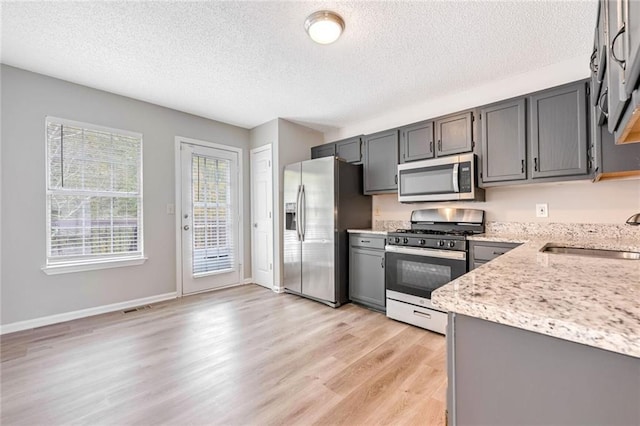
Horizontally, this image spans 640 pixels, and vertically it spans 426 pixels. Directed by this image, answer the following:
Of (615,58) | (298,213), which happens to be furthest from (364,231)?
(615,58)

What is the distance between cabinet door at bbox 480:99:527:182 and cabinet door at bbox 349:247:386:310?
54.4 inches

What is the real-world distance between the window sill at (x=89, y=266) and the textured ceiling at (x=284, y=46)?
1.90 m

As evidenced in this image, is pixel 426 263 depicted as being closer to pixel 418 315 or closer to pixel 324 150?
pixel 418 315

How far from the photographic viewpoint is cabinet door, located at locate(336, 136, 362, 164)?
372cm

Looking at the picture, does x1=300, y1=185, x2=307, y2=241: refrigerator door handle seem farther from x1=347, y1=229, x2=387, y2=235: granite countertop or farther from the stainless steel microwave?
the stainless steel microwave

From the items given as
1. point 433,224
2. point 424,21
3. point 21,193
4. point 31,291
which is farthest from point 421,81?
point 31,291

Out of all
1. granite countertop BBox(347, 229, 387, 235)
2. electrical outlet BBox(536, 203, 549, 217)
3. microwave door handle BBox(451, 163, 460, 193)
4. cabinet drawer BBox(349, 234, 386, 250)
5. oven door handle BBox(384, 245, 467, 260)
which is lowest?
oven door handle BBox(384, 245, 467, 260)

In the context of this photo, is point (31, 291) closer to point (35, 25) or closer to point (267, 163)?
point (35, 25)

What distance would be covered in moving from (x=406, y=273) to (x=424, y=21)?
7.12 ft

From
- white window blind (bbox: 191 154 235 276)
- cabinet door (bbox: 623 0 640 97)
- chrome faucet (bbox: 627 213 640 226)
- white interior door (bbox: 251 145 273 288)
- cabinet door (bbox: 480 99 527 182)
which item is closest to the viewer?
cabinet door (bbox: 623 0 640 97)

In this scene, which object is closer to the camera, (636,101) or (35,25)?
(636,101)

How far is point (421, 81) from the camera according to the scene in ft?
9.66

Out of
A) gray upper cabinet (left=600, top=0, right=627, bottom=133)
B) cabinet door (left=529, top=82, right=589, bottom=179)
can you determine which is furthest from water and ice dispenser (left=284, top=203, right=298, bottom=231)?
gray upper cabinet (left=600, top=0, right=627, bottom=133)

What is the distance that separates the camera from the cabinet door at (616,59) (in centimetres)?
86
